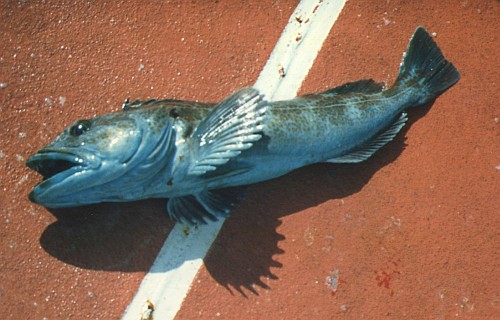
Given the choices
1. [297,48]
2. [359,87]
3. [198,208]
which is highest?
[297,48]

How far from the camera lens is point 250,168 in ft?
7.84

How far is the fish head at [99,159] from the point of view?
83.8 inches

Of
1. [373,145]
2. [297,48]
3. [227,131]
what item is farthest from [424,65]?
[227,131]

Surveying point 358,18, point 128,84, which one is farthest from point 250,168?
point 358,18

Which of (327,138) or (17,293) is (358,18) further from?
(17,293)

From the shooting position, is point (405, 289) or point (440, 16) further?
point (440, 16)

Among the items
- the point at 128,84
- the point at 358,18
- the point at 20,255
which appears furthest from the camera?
the point at 358,18

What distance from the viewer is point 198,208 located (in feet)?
7.95

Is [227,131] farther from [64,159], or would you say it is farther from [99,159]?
[64,159]

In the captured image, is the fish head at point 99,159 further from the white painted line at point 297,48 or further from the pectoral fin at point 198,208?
the white painted line at point 297,48

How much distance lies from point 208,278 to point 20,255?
1.00 metres

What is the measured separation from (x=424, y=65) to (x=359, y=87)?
1.42 ft

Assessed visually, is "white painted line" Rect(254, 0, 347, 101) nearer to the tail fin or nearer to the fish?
the fish

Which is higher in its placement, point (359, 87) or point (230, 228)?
point (359, 87)
